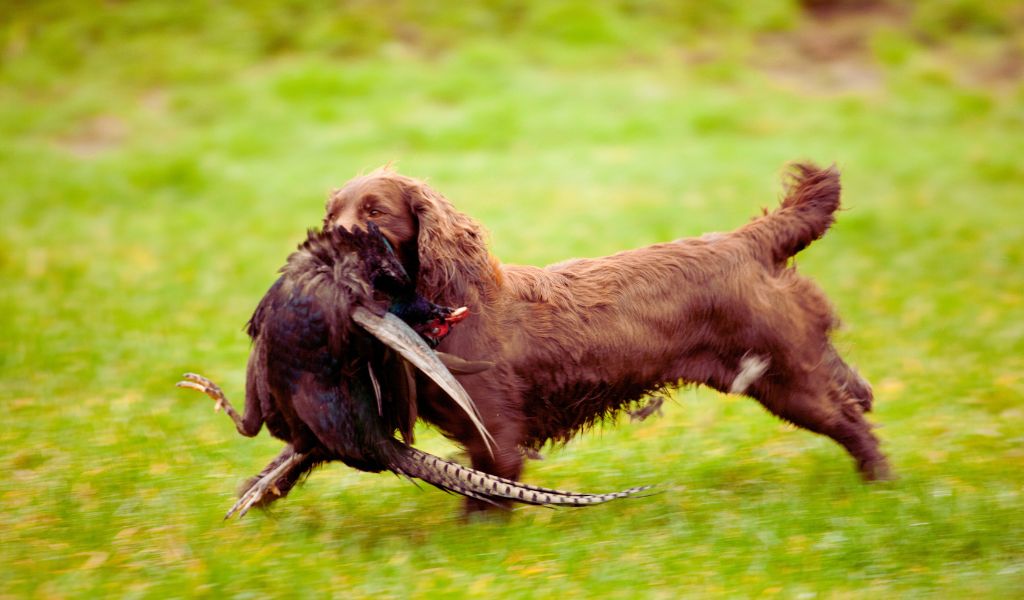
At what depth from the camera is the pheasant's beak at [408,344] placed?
4133mm

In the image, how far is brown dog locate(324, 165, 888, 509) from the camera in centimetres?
471

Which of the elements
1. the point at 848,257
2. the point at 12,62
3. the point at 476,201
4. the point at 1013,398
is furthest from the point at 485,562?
the point at 12,62

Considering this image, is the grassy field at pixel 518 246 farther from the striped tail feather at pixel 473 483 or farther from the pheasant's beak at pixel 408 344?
the pheasant's beak at pixel 408 344

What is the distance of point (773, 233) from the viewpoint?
5219 mm

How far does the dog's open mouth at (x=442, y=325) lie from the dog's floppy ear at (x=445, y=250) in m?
0.17

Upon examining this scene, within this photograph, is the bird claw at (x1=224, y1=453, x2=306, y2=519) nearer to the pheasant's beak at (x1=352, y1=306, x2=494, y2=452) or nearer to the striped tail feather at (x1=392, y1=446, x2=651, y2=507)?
the striped tail feather at (x1=392, y1=446, x2=651, y2=507)

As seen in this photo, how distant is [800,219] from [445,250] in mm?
1882

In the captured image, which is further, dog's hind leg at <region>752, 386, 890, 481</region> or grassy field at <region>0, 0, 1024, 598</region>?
dog's hind leg at <region>752, 386, 890, 481</region>

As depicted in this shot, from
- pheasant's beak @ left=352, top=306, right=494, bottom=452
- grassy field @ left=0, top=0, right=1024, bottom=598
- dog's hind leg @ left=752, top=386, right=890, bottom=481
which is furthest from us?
dog's hind leg @ left=752, top=386, right=890, bottom=481


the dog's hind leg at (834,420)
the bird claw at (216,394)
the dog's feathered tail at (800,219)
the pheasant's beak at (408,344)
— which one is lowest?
the dog's hind leg at (834,420)

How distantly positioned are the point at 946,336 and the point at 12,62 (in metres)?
16.4

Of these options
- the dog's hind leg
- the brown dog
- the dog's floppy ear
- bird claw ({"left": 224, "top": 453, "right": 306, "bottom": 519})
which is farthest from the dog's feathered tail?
bird claw ({"left": 224, "top": 453, "right": 306, "bottom": 519})

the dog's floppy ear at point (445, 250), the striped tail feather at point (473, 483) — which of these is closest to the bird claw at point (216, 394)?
the striped tail feather at point (473, 483)

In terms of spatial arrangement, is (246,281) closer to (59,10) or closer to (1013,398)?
(1013,398)
